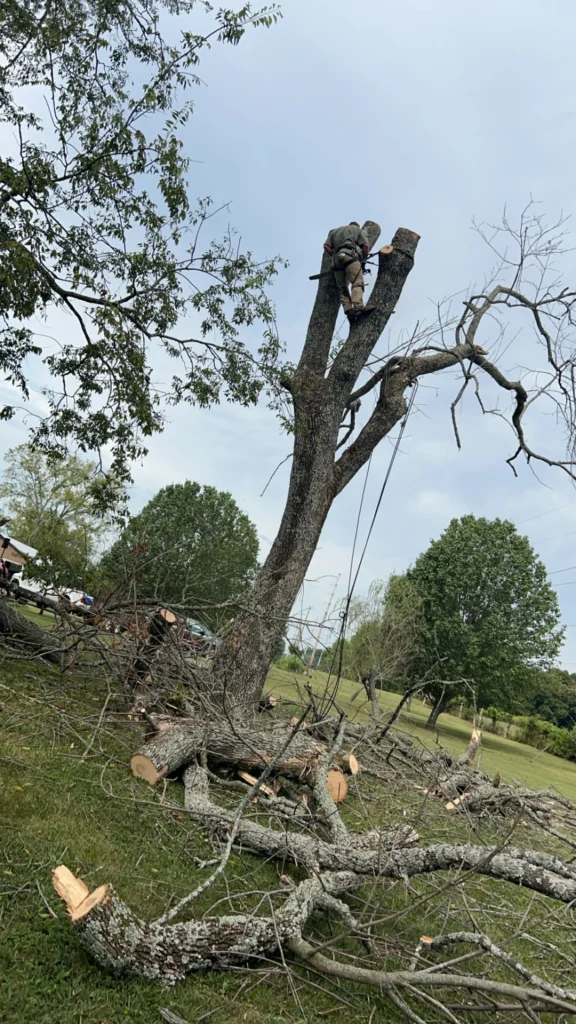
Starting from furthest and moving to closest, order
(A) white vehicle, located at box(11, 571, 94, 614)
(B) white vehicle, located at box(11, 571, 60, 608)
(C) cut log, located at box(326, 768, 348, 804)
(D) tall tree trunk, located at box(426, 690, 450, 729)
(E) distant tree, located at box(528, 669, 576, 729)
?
1. (E) distant tree, located at box(528, 669, 576, 729)
2. (D) tall tree trunk, located at box(426, 690, 450, 729)
3. (B) white vehicle, located at box(11, 571, 60, 608)
4. (A) white vehicle, located at box(11, 571, 94, 614)
5. (C) cut log, located at box(326, 768, 348, 804)

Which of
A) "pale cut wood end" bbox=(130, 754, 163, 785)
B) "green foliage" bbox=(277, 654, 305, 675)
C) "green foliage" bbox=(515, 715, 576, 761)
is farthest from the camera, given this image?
"green foliage" bbox=(515, 715, 576, 761)

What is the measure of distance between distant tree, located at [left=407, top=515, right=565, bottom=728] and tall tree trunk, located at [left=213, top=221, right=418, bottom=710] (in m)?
13.7

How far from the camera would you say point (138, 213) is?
21.6 feet

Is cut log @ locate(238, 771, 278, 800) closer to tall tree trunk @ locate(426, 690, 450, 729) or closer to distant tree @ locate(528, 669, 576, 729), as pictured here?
tall tree trunk @ locate(426, 690, 450, 729)

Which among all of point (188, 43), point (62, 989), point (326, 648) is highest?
point (188, 43)

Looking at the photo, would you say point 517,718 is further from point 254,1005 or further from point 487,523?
Answer: point 254,1005

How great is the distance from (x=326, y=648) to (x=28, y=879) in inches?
91.2

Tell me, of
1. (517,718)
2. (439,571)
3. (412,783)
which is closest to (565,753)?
(517,718)

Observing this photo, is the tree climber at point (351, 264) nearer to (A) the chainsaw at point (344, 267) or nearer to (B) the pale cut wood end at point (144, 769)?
(A) the chainsaw at point (344, 267)

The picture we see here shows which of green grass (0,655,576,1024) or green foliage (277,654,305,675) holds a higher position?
green foliage (277,654,305,675)

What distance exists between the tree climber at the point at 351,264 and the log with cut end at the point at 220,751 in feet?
14.8

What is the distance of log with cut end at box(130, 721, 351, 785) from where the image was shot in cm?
414

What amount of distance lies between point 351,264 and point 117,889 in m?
6.11

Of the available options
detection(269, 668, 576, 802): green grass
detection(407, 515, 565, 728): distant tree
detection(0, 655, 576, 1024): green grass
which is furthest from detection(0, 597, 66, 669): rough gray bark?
detection(407, 515, 565, 728): distant tree
